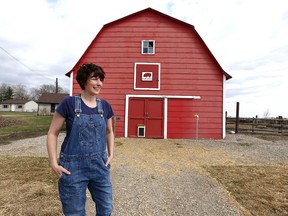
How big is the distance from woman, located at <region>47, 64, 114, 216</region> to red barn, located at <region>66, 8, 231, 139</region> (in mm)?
9531

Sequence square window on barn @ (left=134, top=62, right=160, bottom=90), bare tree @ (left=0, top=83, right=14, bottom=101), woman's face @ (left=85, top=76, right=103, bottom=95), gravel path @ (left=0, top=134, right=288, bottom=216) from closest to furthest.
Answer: woman's face @ (left=85, top=76, right=103, bottom=95) < gravel path @ (left=0, top=134, right=288, bottom=216) < square window on barn @ (left=134, top=62, right=160, bottom=90) < bare tree @ (left=0, top=83, right=14, bottom=101)

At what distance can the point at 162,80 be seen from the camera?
11.8 m

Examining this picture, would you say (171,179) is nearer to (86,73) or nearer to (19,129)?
(86,73)

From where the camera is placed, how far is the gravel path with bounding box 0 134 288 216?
356 cm

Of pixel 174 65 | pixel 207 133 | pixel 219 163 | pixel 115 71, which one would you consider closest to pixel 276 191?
pixel 219 163

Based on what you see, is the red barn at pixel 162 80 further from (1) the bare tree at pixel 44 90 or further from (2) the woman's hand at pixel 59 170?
(1) the bare tree at pixel 44 90

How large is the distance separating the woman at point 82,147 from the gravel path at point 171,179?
135 centimetres

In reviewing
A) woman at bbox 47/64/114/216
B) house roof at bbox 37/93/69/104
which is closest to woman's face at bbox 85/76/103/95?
woman at bbox 47/64/114/216

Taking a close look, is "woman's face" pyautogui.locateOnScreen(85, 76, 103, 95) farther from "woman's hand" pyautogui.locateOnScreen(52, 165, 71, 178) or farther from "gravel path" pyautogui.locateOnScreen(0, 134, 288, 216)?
"gravel path" pyautogui.locateOnScreen(0, 134, 288, 216)

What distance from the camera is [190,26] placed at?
11.7 metres

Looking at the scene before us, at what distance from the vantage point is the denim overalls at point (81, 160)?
6.82 ft

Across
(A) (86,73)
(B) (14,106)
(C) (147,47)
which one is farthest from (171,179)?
(B) (14,106)

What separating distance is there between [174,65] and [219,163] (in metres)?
6.37

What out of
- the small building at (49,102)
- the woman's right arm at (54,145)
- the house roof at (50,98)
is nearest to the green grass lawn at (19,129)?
the woman's right arm at (54,145)
